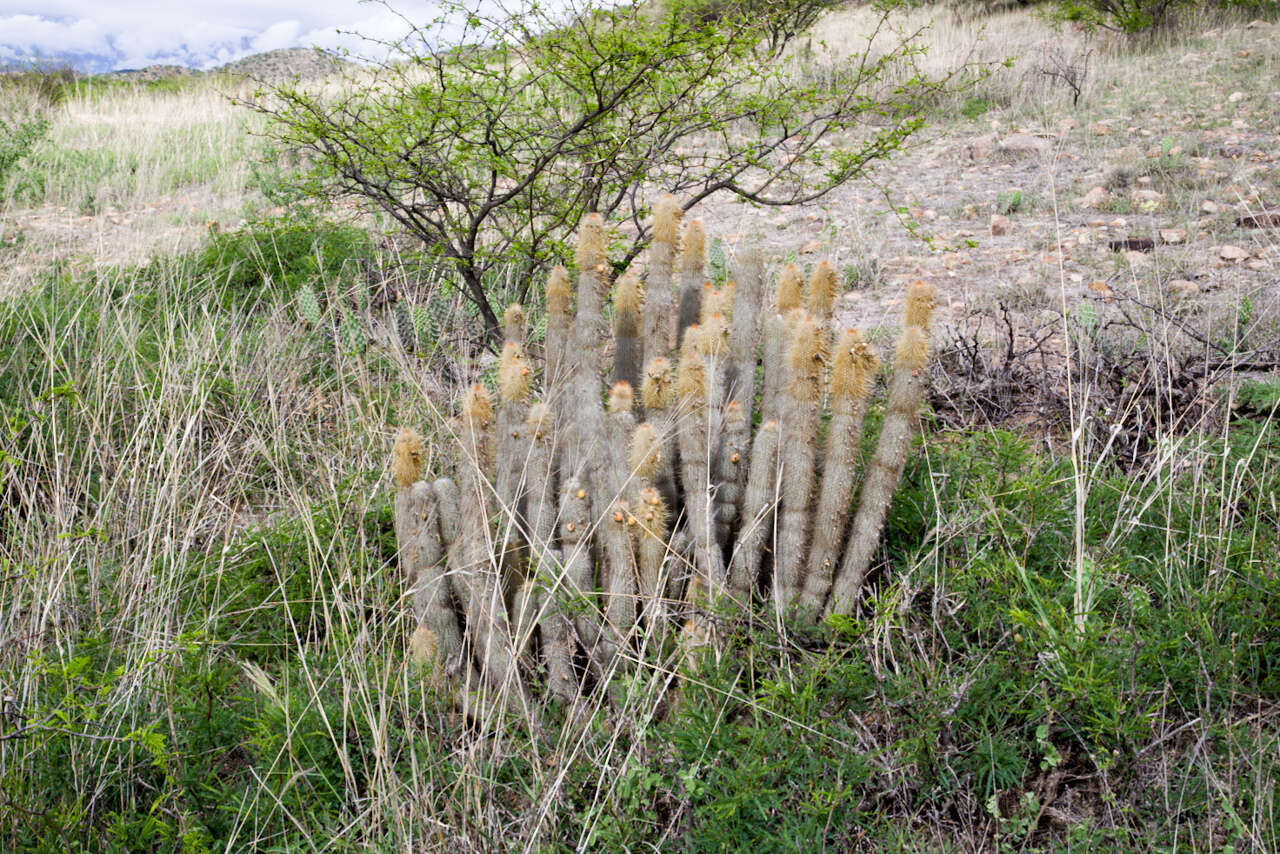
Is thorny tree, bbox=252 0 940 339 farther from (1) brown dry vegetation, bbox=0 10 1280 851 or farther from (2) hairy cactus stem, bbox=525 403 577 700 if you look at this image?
(2) hairy cactus stem, bbox=525 403 577 700

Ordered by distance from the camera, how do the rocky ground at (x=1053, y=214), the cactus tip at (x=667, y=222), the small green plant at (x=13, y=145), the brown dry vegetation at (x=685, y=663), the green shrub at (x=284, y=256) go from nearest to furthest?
1. the brown dry vegetation at (x=685, y=663)
2. the cactus tip at (x=667, y=222)
3. the rocky ground at (x=1053, y=214)
4. the green shrub at (x=284, y=256)
5. the small green plant at (x=13, y=145)

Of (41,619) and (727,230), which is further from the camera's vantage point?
(727,230)

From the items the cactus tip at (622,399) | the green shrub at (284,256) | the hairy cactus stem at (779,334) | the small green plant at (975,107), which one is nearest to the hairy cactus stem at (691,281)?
the hairy cactus stem at (779,334)

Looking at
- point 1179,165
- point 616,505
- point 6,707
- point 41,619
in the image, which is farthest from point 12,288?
point 1179,165

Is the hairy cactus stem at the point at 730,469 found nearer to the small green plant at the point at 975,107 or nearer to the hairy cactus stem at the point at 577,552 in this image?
the hairy cactus stem at the point at 577,552

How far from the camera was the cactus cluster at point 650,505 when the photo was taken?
7.19 feet

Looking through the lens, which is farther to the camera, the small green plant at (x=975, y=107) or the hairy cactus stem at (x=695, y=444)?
the small green plant at (x=975, y=107)

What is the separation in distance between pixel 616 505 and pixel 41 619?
1671mm

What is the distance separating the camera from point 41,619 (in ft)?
7.77

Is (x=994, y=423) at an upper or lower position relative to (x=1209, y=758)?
upper

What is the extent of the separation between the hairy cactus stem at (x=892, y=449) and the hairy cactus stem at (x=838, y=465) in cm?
5

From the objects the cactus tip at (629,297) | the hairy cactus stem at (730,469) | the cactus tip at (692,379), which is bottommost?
the hairy cactus stem at (730,469)

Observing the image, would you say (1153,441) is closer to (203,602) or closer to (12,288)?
(203,602)

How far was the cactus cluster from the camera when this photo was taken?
2.19 metres
